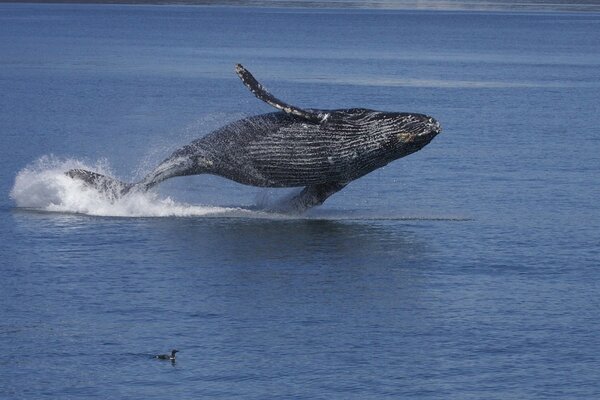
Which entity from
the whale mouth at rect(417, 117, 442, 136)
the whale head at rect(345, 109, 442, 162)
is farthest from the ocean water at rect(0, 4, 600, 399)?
the whale mouth at rect(417, 117, 442, 136)

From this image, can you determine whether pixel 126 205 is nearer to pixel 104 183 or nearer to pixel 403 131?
pixel 104 183

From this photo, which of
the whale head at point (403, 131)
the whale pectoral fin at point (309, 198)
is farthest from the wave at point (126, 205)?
the whale head at point (403, 131)

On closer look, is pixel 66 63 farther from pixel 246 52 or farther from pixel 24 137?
pixel 24 137

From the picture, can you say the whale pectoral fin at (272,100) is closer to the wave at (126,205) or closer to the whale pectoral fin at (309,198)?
the whale pectoral fin at (309,198)

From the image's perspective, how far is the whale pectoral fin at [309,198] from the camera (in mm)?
32037

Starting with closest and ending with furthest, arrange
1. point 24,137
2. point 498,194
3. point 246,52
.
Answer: point 498,194
point 24,137
point 246,52

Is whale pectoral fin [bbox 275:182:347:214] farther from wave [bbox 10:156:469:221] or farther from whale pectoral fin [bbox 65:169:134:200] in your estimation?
whale pectoral fin [bbox 65:169:134:200]

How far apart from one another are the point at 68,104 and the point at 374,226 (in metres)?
34.9

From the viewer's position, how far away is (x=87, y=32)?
162750 mm

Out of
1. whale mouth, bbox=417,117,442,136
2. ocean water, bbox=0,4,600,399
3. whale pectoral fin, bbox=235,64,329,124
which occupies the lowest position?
ocean water, bbox=0,4,600,399

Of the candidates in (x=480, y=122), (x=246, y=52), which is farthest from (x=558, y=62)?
(x=480, y=122)

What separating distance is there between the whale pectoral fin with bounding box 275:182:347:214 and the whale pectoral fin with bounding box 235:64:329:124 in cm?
179

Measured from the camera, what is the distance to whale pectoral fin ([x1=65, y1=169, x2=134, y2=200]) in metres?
32.8

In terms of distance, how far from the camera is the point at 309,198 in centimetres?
3281
